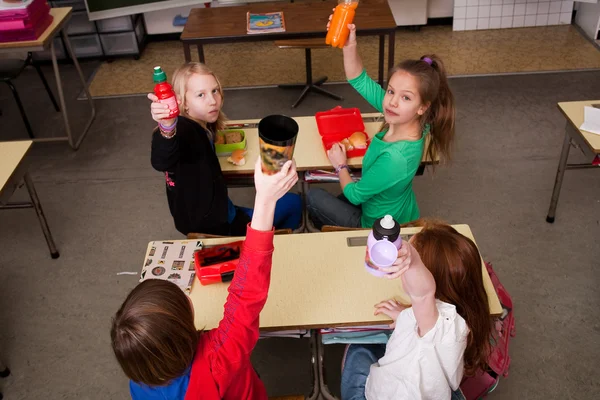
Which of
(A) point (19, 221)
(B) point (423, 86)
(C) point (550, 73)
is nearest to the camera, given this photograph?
(B) point (423, 86)

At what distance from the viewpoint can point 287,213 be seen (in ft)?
8.65

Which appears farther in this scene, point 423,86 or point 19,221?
point 19,221

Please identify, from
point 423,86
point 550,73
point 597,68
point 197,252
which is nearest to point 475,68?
point 550,73

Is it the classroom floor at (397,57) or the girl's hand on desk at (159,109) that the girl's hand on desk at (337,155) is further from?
the classroom floor at (397,57)

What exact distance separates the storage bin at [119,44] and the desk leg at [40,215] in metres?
2.55

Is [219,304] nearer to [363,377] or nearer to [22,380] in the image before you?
[363,377]

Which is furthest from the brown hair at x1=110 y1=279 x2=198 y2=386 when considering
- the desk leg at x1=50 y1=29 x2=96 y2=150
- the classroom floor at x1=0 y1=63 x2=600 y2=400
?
the desk leg at x1=50 y1=29 x2=96 y2=150

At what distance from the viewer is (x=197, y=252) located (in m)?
1.97

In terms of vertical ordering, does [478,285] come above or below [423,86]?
below

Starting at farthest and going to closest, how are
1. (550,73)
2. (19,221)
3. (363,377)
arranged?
(550,73) < (19,221) < (363,377)

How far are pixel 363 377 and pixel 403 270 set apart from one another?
2.53 feet

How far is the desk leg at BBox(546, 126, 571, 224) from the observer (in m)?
2.84

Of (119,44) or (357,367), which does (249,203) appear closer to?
(357,367)

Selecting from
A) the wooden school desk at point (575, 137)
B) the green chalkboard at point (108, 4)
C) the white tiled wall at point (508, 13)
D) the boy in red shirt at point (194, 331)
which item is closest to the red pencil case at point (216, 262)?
the boy in red shirt at point (194, 331)
